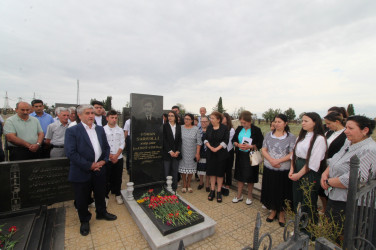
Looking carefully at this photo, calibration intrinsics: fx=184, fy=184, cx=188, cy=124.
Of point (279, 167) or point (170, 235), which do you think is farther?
point (279, 167)

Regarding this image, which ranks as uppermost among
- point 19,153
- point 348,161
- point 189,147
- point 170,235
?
point 348,161

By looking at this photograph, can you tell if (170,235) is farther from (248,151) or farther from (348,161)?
(348,161)

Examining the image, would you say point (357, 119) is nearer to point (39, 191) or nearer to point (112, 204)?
point (112, 204)

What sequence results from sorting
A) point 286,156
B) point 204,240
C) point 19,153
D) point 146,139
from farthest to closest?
point 146,139, point 19,153, point 286,156, point 204,240

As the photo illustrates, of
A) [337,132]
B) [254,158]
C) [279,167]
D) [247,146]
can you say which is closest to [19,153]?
[247,146]

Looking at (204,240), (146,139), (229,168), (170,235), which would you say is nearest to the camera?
(170,235)

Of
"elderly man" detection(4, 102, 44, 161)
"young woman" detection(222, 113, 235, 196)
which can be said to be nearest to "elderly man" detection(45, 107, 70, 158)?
"elderly man" detection(4, 102, 44, 161)

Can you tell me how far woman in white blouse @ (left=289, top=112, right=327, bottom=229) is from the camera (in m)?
2.67

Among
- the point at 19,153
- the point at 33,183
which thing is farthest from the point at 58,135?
the point at 33,183

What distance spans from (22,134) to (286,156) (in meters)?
5.03

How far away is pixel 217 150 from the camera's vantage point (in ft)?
13.2

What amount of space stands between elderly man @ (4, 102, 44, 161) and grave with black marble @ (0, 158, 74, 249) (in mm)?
769

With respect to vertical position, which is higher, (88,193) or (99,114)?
(99,114)

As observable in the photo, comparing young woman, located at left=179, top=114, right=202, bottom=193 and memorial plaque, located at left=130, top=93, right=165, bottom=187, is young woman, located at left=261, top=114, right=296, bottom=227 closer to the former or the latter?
young woman, located at left=179, top=114, right=202, bottom=193
